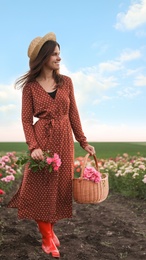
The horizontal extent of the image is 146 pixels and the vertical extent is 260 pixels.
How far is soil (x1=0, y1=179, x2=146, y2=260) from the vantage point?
410 centimetres

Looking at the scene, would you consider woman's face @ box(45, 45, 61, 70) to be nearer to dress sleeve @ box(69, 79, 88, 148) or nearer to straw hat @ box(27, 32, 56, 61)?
straw hat @ box(27, 32, 56, 61)

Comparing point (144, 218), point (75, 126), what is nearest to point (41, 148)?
point (75, 126)

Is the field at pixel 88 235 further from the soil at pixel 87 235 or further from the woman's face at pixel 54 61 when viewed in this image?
the woman's face at pixel 54 61

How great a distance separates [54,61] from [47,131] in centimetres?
65

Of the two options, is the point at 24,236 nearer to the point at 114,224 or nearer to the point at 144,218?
the point at 114,224

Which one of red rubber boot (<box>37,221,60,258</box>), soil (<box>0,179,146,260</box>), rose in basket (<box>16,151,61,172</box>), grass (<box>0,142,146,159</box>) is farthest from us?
grass (<box>0,142,146,159</box>)

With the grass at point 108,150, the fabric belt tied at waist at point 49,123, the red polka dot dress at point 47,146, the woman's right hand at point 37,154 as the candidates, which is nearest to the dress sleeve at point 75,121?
the red polka dot dress at point 47,146

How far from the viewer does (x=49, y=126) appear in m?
3.71

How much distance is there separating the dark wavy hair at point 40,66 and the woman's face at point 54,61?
29mm

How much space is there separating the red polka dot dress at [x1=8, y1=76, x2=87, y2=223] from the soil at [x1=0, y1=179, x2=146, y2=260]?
49 centimetres

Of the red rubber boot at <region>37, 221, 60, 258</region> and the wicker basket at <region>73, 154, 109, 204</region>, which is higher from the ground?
the wicker basket at <region>73, 154, 109, 204</region>

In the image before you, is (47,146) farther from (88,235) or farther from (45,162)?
(88,235)

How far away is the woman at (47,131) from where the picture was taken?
3.71m

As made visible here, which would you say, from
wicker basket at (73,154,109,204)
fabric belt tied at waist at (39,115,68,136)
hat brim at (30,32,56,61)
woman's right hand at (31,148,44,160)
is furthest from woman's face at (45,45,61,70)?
wicker basket at (73,154,109,204)
